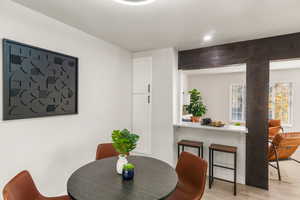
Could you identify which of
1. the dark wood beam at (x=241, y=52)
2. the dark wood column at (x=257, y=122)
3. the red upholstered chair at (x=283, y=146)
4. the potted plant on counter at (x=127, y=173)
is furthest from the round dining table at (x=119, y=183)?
the red upholstered chair at (x=283, y=146)

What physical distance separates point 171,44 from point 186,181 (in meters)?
2.31

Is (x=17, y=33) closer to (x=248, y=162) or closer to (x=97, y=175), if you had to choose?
(x=97, y=175)

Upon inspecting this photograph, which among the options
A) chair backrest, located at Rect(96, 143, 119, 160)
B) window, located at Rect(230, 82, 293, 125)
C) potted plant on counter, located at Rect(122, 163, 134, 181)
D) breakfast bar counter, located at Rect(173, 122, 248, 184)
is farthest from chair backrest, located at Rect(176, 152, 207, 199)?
window, located at Rect(230, 82, 293, 125)

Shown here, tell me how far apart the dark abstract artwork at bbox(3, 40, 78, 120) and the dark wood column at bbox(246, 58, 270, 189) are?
286cm

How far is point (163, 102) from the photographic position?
3246mm

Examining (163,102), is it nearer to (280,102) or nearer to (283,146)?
(283,146)

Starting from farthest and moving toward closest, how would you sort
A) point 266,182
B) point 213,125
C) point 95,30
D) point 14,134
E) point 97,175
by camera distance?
point 213,125
point 266,182
point 95,30
point 14,134
point 97,175

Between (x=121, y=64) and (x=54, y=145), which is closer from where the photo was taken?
(x=54, y=145)

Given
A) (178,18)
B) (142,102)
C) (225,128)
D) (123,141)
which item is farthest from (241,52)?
(123,141)

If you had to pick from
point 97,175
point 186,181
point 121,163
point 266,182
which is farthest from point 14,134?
point 266,182

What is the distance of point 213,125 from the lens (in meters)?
3.03

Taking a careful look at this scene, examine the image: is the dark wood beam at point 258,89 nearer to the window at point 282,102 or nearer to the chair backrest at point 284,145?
the chair backrest at point 284,145

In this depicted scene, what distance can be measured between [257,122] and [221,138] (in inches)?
25.8

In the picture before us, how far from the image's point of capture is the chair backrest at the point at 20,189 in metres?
1.15
